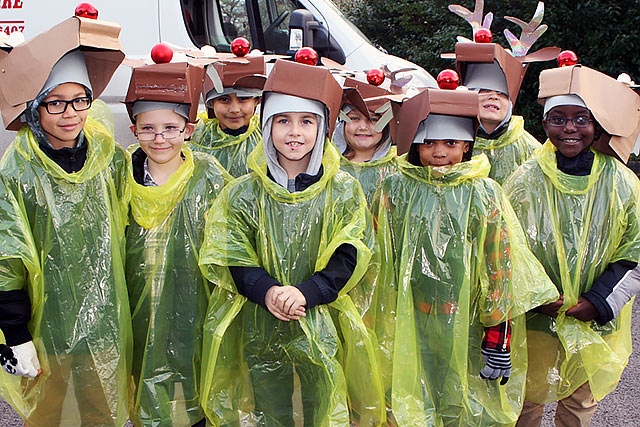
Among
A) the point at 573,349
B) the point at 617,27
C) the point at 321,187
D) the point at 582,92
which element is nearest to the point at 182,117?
the point at 321,187

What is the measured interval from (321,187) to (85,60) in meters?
0.91

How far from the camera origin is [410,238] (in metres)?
2.46

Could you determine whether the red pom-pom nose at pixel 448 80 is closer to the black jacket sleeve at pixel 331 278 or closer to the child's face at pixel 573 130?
the child's face at pixel 573 130

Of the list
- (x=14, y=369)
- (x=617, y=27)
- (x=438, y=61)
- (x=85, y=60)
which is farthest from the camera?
(x=438, y=61)

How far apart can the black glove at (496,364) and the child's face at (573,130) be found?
0.78 meters

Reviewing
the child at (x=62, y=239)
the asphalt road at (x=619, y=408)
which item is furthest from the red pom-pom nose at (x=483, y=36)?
the asphalt road at (x=619, y=408)

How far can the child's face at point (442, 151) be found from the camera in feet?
7.95

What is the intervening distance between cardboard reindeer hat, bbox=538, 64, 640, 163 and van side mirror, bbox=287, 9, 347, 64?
273cm

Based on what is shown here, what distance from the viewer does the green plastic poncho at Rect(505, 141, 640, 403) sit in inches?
101

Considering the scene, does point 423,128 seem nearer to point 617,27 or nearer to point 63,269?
point 63,269

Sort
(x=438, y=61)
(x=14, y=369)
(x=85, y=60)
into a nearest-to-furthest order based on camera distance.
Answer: (x=14, y=369), (x=85, y=60), (x=438, y=61)

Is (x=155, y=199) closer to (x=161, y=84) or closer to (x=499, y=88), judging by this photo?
(x=161, y=84)

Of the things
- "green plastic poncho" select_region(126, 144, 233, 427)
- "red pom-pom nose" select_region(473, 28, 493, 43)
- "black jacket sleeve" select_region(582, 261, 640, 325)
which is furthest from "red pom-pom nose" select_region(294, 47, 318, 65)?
"black jacket sleeve" select_region(582, 261, 640, 325)

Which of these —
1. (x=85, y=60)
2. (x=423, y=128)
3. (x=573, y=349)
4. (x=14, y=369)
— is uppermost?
(x=85, y=60)
